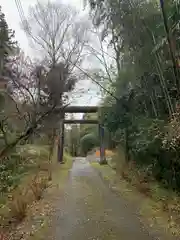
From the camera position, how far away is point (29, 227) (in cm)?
527

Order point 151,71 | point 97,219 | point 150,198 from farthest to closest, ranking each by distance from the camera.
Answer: point 151,71, point 150,198, point 97,219

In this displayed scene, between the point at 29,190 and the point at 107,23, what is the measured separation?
591 cm

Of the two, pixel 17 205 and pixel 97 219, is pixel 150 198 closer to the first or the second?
pixel 97 219

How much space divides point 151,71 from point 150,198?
3.56 metres

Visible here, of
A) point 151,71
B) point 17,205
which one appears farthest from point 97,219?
point 151,71

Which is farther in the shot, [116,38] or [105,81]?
[105,81]

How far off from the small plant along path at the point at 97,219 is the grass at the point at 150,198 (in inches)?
10.5

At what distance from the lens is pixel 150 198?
297 inches

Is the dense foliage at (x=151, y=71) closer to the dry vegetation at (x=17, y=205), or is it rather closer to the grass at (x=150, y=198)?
the grass at (x=150, y=198)

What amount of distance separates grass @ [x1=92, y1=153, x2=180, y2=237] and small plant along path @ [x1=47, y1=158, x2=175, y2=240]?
0.87ft

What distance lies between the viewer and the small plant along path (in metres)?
4.82

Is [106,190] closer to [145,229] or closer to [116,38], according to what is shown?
[145,229]

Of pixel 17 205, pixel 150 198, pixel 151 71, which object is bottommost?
pixel 150 198

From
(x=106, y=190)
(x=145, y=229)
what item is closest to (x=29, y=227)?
(x=145, y=229)
